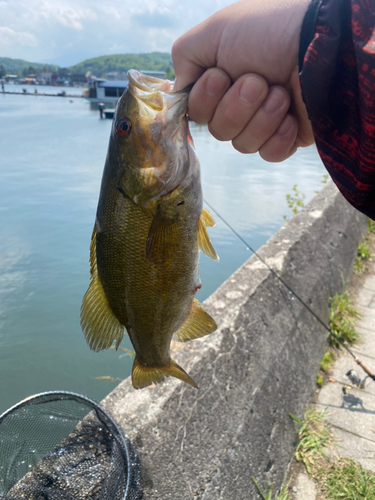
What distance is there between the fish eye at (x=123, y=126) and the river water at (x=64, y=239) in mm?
3676

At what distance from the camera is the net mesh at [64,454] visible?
197 cm

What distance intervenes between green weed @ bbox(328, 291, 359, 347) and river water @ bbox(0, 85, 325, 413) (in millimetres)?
2034

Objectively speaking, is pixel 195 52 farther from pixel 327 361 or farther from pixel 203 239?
pixel 327 361

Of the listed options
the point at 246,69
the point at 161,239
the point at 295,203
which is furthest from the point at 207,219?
the point at 295,203

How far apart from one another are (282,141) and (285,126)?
68mm

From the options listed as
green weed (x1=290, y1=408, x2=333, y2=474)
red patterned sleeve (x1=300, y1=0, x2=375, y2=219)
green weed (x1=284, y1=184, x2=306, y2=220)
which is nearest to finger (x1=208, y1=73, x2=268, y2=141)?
red patterned sleeve (x1=300, y1=0, x2=375, y2=219)

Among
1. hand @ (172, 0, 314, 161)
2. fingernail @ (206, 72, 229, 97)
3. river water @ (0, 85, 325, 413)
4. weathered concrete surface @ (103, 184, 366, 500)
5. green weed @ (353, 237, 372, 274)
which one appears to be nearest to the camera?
hand @ (172, 0, 314, 161)

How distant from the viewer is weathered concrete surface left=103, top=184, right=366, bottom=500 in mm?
2189

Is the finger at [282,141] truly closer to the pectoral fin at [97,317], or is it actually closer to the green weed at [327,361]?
the pectoral fin at [97,317]

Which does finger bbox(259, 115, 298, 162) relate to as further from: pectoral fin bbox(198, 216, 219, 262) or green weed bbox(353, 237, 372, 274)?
green weed bbox(353, 237, 372, 274)

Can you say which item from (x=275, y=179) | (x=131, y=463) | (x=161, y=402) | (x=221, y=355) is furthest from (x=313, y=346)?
(x=275, y=179)

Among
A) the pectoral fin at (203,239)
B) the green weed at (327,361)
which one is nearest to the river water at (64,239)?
the green weed at (327,361)

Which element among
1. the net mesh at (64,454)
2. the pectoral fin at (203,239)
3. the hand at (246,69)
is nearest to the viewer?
the hand at (246,69)

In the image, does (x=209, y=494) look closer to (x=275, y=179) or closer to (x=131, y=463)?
(x=131, y=463)
